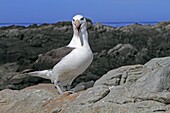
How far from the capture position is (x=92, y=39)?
4638 cm

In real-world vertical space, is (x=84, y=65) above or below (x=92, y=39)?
above

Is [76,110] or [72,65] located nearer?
[76,110]

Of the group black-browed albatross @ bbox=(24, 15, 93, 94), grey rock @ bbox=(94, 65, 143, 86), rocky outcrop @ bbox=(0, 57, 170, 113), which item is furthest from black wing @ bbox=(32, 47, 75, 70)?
grey rock @ bbox=(94, 65, 143, 86)

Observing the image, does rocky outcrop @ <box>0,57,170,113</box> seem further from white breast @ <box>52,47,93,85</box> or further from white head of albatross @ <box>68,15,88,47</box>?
white head of albatross @ <box>68,15,88,47</box>

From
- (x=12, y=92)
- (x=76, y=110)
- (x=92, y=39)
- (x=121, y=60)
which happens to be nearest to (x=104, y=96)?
(x=76, y=110)

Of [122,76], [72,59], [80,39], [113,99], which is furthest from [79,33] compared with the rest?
[122,76]

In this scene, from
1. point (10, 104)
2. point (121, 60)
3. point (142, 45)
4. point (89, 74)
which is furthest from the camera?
point (142, 45)

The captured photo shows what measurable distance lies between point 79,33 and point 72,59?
77 centimetres

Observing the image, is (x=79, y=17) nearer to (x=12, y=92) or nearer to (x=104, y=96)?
(x=12, y=92)

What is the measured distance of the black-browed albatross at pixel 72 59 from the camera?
9.23 m

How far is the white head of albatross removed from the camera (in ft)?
31.7

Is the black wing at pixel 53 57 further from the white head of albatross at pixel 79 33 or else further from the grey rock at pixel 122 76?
the grey rock at pixel 122 76

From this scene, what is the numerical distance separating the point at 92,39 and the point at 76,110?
3917 centimetres

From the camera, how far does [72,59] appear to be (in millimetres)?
9258
